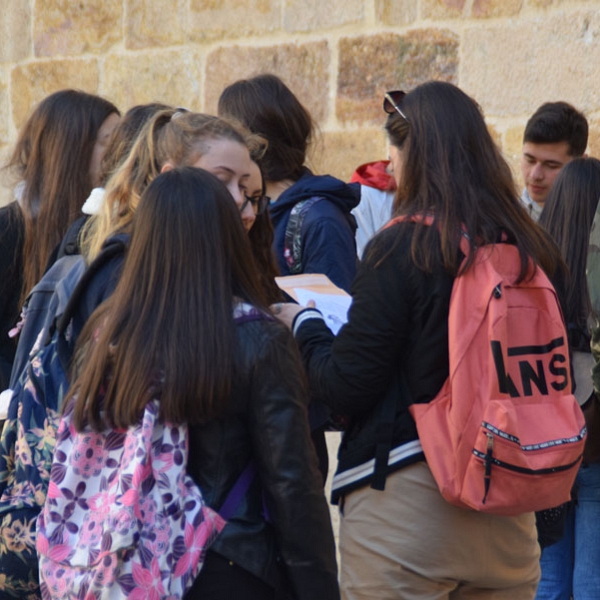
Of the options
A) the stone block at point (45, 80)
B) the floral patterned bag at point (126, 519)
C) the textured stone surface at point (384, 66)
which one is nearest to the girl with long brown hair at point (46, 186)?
the floral patterned bag at point (126, 519)

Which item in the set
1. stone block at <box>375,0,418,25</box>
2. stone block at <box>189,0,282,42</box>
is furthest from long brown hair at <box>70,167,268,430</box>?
stone block at <box>189,0,282,42</box>

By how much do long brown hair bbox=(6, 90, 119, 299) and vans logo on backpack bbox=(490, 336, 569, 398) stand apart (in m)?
1.39

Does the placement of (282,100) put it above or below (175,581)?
above

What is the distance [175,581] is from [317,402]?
957 millimetres

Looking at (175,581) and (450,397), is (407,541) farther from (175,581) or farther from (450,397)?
(175,581)

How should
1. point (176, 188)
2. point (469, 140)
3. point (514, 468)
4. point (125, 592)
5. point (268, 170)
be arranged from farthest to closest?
point (268, 170) → point (469, 140) → point (514, 468) → point (176, 188) → point (125, 592)

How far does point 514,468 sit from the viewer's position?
8.78ft

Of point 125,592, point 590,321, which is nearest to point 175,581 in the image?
point 125,592

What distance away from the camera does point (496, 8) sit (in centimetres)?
490

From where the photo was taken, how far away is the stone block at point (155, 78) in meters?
6.05

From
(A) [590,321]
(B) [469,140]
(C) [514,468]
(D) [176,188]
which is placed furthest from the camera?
(A) [590,321]

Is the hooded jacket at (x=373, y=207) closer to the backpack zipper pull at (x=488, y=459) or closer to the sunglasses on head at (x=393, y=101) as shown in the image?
the sunglasses on head at (x=393, y=101)

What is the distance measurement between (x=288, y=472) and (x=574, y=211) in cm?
186

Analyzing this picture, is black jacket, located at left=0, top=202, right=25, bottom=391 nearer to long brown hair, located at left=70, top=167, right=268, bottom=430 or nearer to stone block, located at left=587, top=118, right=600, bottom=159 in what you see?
long brown hair, located at left=70, top=167, right=268, bottom=430
